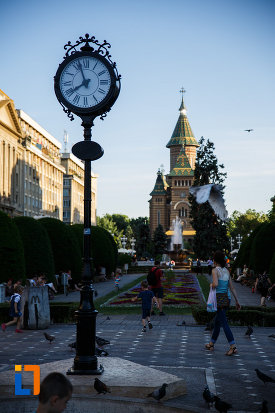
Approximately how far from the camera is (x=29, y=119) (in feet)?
343

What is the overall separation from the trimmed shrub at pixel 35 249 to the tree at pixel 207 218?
4922cm

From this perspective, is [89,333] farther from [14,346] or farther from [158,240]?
[158,240]

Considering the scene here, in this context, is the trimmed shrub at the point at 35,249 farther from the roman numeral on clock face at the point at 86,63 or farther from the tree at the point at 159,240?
the tree at the point at 159,240

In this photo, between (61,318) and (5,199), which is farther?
(5,199)

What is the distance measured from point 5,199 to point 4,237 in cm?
5756

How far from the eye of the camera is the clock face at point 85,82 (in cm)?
942

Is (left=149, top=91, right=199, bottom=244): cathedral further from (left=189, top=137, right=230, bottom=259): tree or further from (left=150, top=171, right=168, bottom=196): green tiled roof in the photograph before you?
(left=189, top=137, right=230, bottom=259): tree

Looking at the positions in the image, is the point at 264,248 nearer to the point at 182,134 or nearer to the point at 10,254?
the point at 10,254

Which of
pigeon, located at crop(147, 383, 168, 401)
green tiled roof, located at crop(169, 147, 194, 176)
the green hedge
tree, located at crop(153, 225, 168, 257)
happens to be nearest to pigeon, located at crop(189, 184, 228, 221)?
the green hedge

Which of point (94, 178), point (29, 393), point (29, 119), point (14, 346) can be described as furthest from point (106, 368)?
point (94, 178)

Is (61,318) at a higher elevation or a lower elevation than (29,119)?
lower

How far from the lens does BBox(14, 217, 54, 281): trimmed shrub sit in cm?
3096

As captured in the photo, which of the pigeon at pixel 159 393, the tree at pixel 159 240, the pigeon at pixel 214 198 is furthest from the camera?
the tree at pixel 159 240

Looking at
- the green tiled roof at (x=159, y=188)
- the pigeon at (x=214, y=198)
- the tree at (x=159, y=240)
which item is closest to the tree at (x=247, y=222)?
the tree at (x=159, y=240)
